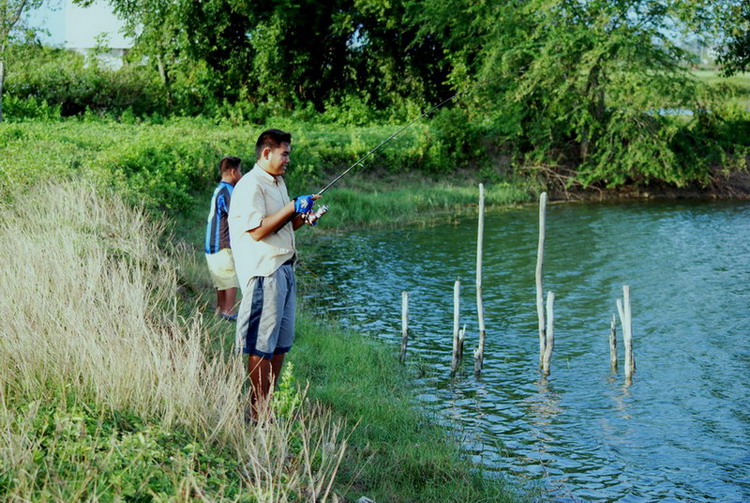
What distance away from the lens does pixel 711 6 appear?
2442 centimetres

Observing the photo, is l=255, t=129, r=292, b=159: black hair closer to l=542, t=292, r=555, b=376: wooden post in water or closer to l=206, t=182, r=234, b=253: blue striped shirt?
l=206, t=182, r=234, b=253: blue striped shirt

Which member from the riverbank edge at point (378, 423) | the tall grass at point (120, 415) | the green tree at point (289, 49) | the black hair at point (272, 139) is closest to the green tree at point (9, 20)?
the green tree at point (289, 49)

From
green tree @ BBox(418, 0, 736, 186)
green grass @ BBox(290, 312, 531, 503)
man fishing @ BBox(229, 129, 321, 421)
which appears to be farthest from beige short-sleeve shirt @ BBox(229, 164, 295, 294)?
green tree @ BBox(418, 0, 736, 186)

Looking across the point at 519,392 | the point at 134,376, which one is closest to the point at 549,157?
the point at 519,392

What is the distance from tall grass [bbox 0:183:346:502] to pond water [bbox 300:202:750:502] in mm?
2337

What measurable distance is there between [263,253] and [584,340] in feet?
20.5

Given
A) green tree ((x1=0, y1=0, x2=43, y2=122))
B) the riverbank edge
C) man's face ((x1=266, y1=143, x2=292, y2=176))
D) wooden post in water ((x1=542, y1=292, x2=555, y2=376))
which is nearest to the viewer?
the riverbank edge

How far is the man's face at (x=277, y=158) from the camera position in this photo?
6184 mm

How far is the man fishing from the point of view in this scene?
6.10 m

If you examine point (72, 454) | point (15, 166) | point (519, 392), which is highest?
point (15, 166)

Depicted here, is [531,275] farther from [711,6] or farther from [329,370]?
[711,6]

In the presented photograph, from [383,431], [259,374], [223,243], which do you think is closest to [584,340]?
[223,243]

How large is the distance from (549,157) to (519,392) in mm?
16971

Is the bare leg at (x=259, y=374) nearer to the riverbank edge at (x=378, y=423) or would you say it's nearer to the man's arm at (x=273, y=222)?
the riverbank edge at (x=378, y=423)
